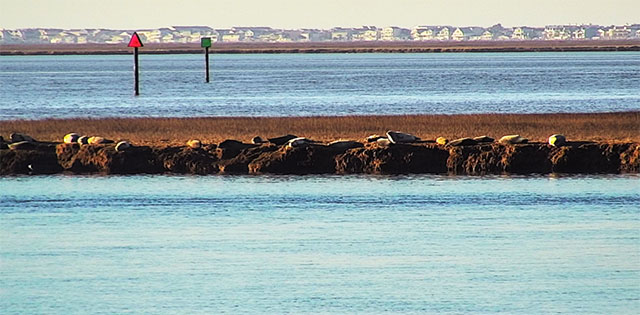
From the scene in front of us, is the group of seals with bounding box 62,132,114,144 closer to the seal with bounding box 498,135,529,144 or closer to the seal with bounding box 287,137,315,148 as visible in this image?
the seal with bounding box 287,137,315,148

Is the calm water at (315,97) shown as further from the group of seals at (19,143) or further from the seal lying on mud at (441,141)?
the seal lying on mud at (441,141)

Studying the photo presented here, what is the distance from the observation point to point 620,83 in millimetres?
87688

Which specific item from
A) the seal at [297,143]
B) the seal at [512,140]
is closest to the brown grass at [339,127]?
the seal at [512,140]

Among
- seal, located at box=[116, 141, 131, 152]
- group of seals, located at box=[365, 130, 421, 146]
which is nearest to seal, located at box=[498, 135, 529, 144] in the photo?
group of seals, located at box=[365, 130, 421, 146]

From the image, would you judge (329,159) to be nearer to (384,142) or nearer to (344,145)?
(344,145)

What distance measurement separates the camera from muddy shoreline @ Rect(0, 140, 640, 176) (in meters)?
34.2

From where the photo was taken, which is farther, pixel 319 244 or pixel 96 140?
pixel 96 140

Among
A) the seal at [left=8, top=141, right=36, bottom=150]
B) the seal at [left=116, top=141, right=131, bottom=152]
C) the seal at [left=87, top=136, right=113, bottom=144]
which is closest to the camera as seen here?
the seal at [left=116, top=141, right=131, bottom=152]

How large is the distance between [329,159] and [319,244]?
10.3 meters

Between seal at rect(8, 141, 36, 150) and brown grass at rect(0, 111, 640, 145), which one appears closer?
seal at rect(8, 141, 36, 150)

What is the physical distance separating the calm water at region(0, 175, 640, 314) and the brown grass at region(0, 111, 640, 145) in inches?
210

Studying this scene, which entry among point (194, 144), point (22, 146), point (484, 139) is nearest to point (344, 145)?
point (484, 139)

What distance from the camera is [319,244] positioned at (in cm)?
2462

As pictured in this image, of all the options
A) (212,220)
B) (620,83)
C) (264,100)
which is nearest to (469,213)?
(212,220)
